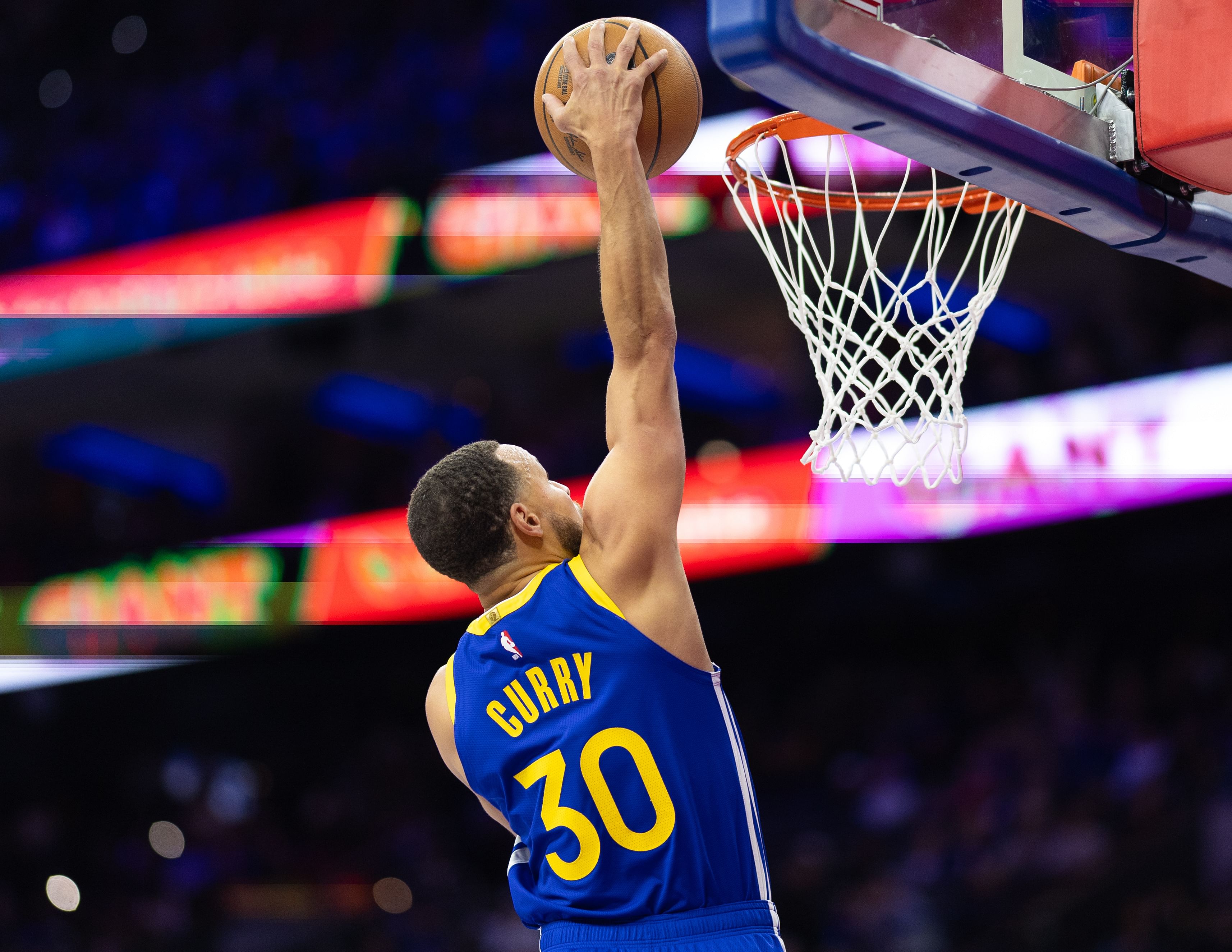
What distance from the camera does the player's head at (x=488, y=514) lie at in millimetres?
2428

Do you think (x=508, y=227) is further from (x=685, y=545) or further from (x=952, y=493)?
(x=952, y=493)

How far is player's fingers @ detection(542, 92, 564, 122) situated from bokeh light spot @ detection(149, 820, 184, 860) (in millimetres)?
9593

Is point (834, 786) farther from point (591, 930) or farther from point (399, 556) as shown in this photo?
point (591, 930)

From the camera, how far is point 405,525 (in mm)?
10523

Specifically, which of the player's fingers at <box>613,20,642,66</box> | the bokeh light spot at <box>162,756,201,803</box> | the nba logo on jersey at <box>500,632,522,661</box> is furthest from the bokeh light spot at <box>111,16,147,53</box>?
the nba logo on jersey at <box>500,632,522,661</box>

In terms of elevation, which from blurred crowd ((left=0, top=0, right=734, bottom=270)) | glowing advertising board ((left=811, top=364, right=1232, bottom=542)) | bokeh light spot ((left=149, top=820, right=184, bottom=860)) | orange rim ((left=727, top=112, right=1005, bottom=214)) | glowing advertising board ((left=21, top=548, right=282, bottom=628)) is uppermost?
blurred crowd ((left=0, top=0, right=734, bottom=270))

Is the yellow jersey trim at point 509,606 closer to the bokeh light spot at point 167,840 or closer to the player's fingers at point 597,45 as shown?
the player's fingers at point 597,45

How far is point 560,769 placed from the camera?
2334mm

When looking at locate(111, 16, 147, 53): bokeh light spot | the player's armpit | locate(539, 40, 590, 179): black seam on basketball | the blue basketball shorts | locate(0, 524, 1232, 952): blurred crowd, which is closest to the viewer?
the blue basketball shorts

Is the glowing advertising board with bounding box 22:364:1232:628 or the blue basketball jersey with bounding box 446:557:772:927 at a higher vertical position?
the glowing advertising board with bounding box 22:364:1232:628

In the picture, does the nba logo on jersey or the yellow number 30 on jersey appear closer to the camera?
the yellow number 30 on jersey

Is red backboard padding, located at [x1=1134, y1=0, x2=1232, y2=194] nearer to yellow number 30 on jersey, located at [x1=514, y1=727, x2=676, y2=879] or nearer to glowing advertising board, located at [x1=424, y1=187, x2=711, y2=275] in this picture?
yellow number 30 on jersey, located at [x1=514, y1=727, x2=676, y2=879]

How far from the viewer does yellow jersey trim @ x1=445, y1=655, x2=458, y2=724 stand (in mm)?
2521

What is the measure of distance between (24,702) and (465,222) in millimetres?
5940
